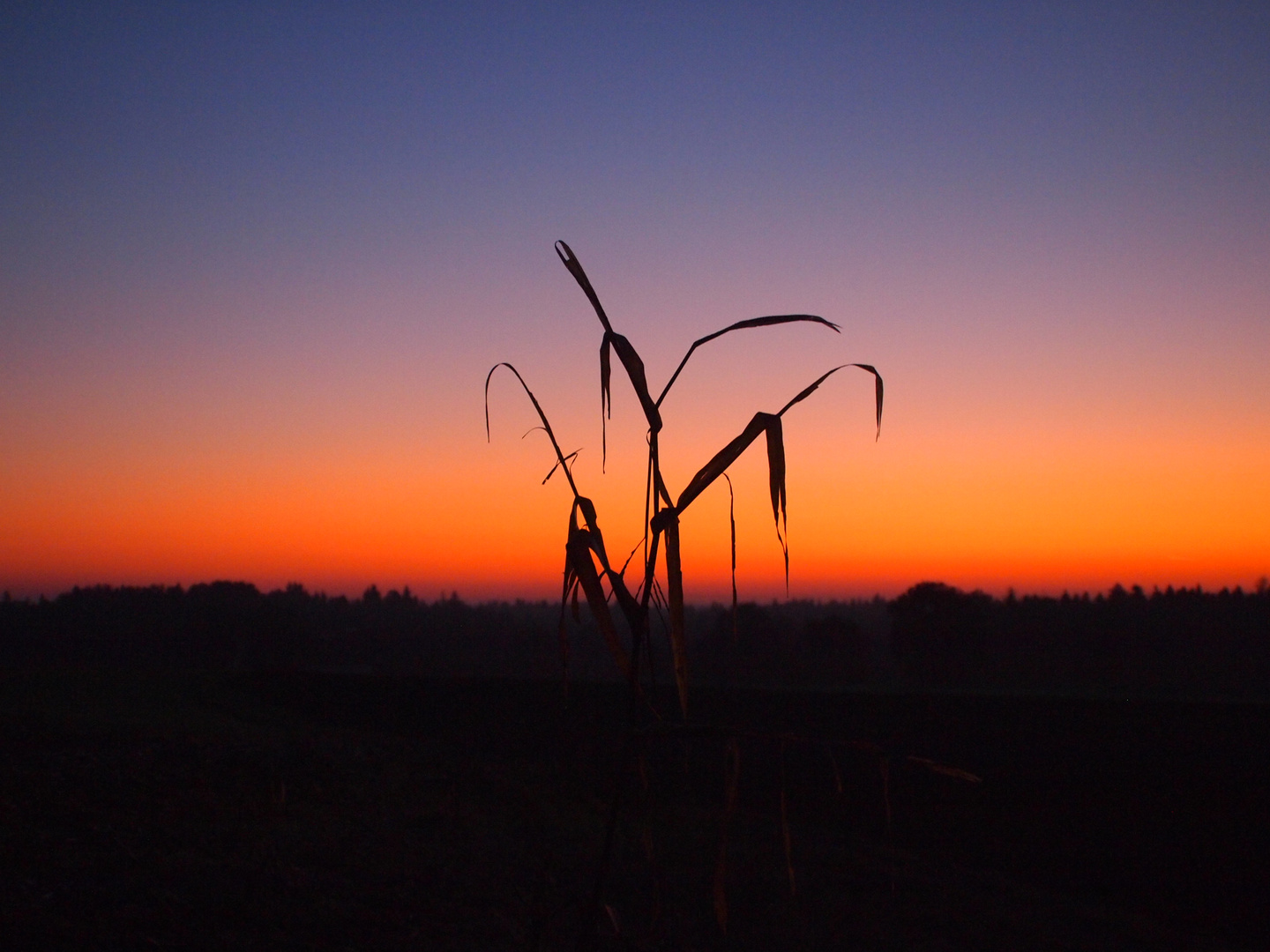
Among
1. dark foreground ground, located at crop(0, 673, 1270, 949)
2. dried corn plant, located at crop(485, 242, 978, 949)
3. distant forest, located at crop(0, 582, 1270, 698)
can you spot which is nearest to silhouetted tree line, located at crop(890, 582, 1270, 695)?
distant forest, located at crop(0, 582, 1270, 698)

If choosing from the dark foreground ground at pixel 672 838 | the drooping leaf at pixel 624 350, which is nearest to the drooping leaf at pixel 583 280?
the drooping leaf at pixel 624 350

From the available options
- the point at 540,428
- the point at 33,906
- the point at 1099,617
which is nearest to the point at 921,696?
the point at 33,906

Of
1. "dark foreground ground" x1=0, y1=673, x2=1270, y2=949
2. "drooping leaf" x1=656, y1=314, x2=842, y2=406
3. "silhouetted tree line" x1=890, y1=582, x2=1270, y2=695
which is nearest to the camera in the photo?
"drooping leaf" x1=656, y1=314, x2=842, y2=406

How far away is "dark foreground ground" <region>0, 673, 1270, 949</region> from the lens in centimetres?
761

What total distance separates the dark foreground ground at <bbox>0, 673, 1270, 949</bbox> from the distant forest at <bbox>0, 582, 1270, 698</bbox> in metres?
5.01

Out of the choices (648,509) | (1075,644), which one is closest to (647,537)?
(648,509)

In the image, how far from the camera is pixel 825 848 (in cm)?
1201

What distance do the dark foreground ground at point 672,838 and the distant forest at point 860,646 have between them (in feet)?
16.4

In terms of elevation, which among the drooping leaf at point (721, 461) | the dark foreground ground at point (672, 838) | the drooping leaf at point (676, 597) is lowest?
the dark foreground ground at point (672, 838)

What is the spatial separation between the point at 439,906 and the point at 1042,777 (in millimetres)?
9607

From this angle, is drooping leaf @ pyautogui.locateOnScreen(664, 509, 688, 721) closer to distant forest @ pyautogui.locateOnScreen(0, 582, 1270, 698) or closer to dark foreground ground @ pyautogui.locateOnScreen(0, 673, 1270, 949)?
dark foreground ground @ pyautogui.locateOnScreen(0, 673, 1270, 949)

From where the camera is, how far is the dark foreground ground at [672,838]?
7.61 meters

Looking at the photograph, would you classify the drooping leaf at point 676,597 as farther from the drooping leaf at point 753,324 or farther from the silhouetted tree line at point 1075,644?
the silhouetted tree line at point 1075,644

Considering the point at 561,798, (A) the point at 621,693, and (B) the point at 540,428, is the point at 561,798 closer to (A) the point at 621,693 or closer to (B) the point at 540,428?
(A) the point at 621,693
